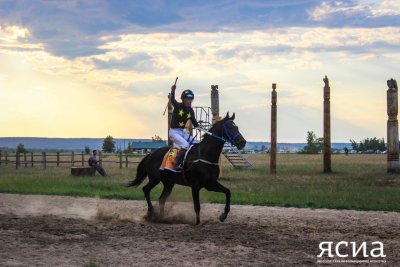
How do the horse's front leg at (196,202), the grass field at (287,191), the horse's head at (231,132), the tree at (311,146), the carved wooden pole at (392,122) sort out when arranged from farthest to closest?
the tree at (311,146), the carved wooden pole at (392,122), the grass field at (287,191), the horse's front leg at (196,202), the horse's head at (231,132)

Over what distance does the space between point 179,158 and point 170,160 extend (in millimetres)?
318

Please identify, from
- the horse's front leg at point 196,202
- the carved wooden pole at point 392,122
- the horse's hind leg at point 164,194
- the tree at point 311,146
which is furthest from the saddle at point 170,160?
the tree at point 311,146

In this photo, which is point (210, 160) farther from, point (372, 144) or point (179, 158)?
point (372, 144)

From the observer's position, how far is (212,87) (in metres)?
30.5

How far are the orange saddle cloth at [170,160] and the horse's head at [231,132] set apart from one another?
141 centimetres

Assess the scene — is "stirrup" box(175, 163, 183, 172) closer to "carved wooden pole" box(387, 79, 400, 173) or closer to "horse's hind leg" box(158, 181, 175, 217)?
"horse's hind leg" box(158, 181, 175, 217)

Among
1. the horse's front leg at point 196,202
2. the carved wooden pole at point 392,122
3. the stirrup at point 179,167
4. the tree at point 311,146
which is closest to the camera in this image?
the horse's front leg at point 196,202

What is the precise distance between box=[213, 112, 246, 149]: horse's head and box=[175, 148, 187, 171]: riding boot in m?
1.11

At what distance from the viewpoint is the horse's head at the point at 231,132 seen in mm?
12812

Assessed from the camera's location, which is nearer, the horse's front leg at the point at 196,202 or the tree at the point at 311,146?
the horse's front leg at the point at 196,202

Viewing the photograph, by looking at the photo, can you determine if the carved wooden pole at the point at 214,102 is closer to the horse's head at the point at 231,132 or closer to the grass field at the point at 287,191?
the grass field at the point at 287,191

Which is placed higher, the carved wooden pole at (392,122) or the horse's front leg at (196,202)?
the carved wooden pole at (392,122)

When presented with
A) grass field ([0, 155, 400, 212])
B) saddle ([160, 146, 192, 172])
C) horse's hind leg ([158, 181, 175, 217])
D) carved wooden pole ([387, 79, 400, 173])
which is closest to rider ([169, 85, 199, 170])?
saddle ([160, 146, 192, 172])

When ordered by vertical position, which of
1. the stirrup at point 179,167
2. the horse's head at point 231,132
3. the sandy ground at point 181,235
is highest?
the horse's head at point 231,132
